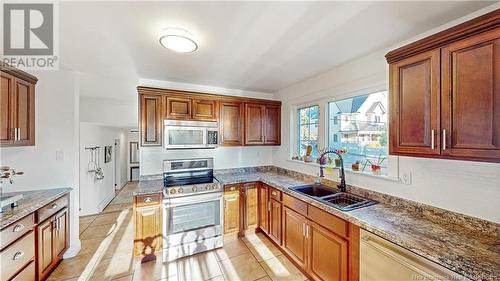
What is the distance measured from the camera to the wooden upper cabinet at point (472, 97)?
43.6 inches

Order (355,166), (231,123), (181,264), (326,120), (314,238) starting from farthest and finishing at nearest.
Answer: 1. (231,123)
2. (326,120)
3. (181,264)
4. (355,166)
5. (314,238)

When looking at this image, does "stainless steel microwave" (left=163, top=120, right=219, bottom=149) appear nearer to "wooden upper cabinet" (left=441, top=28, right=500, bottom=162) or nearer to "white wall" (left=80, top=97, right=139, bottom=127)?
"white wall" (left=80, top=97, right=139, bottom=127)

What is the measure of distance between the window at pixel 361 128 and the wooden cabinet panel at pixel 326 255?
2.93ft

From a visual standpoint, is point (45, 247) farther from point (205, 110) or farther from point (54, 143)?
point (205, 110)

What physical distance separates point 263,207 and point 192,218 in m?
1.07

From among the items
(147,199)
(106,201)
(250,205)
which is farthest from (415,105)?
→ (106,201)

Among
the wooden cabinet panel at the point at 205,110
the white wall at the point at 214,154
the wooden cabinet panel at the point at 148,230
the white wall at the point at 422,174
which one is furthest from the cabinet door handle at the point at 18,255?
the white wall at the point at 422,174

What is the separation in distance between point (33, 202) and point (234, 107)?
2608 mm

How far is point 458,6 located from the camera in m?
1.34

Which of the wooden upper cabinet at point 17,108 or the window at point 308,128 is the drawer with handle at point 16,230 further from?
the window at point 308,128

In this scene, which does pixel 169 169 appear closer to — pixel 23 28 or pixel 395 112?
pixel 23 28

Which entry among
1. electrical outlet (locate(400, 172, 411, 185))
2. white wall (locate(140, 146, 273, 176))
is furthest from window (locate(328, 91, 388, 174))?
white wall (locate(140, 146, 273, 176))

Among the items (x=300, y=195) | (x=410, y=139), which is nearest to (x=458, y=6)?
(x=410, y=139)

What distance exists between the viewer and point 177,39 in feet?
5.54
